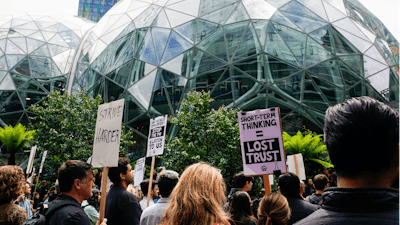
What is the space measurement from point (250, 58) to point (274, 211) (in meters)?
14.2

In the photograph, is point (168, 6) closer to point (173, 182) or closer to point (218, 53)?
point (218, 53)

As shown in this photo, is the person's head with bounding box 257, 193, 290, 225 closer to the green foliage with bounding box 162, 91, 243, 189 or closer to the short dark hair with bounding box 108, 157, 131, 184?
the short dark hair with bounding box 108, 157, 131, 184

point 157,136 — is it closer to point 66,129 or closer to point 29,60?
point 66,129

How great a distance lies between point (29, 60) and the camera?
2816 centimetres

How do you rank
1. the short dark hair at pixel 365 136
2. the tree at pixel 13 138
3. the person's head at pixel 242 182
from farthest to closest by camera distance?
the tree at pixel 13 138
the person's head at pixel 242 182
the short dark hair at pixel 365 136

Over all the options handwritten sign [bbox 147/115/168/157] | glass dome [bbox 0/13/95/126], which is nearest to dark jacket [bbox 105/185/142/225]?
handwritten sign [bbox 147/115/168/157]

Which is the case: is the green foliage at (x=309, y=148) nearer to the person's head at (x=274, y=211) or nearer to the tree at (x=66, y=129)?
the tree at (x=66, y=129)

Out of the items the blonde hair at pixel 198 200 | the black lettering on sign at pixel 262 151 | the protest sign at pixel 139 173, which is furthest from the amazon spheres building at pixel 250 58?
the blonde hair at pixel 198 200

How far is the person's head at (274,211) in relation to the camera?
377 centimetres

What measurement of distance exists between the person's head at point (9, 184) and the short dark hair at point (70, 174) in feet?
1.79

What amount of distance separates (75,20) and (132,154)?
75.4 feet

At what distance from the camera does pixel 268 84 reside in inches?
672

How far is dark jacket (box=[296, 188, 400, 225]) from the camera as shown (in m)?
1.22

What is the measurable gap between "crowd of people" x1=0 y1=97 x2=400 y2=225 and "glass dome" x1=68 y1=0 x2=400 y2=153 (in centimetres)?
1267
